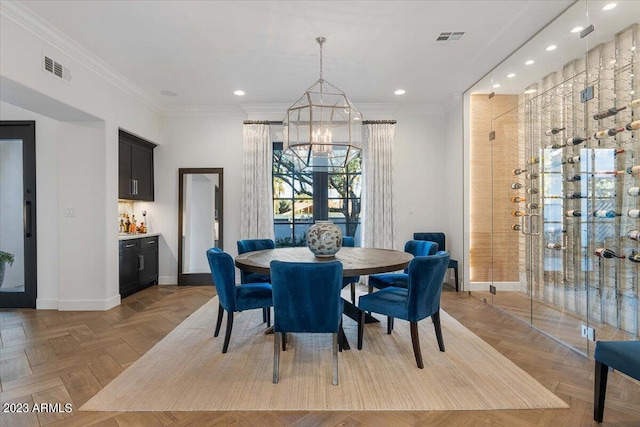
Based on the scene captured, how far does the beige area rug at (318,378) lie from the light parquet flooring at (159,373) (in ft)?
0.26

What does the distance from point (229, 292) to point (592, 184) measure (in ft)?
10.6

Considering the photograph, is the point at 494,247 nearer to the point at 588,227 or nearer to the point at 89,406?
the point at 588,227

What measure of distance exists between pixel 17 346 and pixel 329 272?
119 inches

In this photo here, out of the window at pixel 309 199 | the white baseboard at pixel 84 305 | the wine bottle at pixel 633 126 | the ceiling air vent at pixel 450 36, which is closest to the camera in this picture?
the wine bottle at pixel 633 126

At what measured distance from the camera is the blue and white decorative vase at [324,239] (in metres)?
3.01

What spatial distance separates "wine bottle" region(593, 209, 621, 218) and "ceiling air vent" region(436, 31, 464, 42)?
6.91 ft

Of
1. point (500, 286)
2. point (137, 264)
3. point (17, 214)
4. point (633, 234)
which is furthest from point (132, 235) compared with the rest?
point (633, 234)

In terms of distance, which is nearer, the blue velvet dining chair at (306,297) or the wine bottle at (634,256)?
the blue velvet dining chair at (306,297)

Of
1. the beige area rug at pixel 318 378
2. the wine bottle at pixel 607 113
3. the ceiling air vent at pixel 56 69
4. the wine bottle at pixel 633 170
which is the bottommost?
the beige area rug at pixel 318 378

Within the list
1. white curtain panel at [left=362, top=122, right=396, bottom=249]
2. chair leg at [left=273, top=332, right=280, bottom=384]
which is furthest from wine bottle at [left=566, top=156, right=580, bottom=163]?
chair leg at [left=273, top=332, right=280, bottom=384]

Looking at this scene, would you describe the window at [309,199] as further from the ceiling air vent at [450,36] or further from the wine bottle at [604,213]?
the wine bottle at [604,213]

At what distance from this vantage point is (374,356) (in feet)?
9.09

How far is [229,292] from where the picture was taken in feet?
9.34

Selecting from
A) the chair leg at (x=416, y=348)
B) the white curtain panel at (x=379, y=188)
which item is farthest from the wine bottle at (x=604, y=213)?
the white curtain panel at (x=379, y=188)
